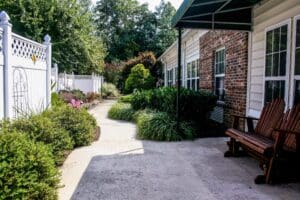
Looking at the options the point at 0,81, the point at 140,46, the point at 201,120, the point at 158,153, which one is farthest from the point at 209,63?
the point at 140,46

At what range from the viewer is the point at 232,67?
7.71 metres

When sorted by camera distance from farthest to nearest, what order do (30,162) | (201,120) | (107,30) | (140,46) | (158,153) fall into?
(107,30) < (140,46) < (201,120) < (158,153) < (30,162)

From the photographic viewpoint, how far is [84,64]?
18.5 m

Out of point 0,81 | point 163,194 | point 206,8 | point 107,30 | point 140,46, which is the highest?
point 107,30

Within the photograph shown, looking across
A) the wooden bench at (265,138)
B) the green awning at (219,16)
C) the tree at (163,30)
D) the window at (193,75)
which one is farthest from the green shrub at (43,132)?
the tree at (163,30)

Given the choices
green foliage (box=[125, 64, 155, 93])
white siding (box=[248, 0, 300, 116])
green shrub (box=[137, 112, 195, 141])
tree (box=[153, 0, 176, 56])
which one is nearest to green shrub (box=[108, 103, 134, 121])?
green shrub (box=[137, 112, 195, 141])

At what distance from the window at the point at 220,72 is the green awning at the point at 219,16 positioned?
1.76 meters

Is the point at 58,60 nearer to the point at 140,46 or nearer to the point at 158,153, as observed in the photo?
the point at 158,153

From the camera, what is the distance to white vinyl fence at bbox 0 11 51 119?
17.1 feet

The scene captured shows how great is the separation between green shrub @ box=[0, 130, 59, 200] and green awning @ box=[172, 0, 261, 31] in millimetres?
3910

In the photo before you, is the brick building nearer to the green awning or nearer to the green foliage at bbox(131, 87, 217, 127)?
the green awning

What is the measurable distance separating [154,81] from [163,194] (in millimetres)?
17288

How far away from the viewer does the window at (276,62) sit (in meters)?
5.32

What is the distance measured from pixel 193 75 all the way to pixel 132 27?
2859 centimetres
